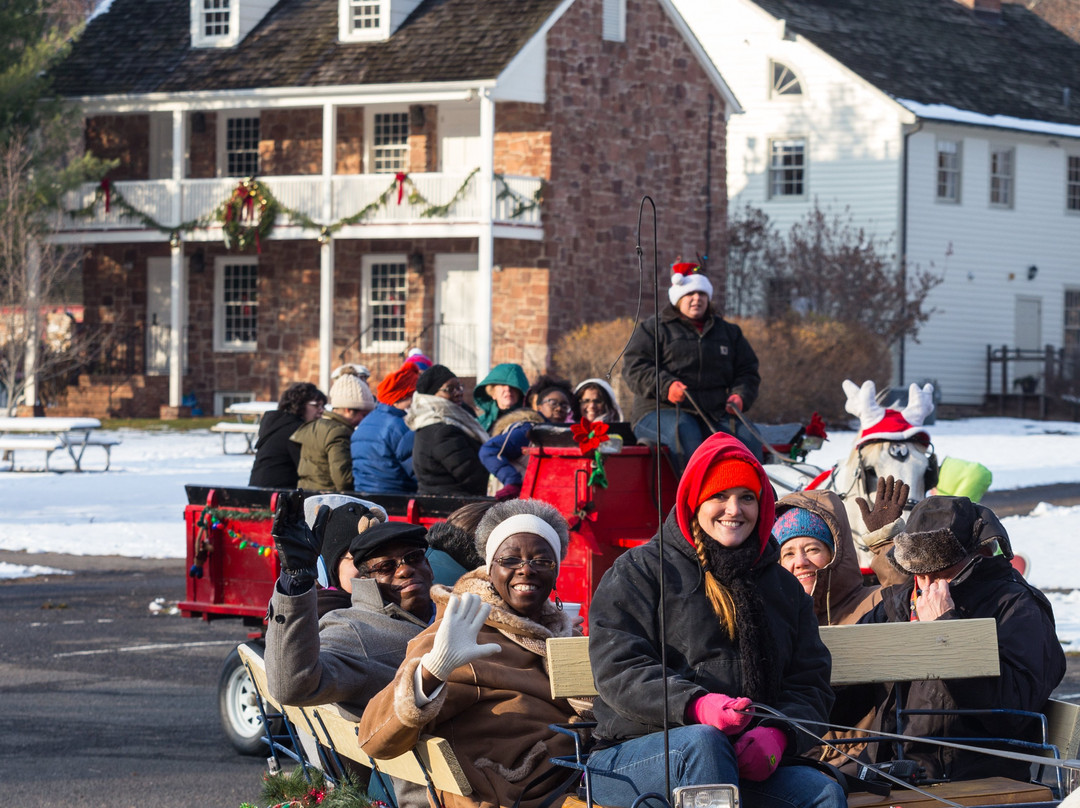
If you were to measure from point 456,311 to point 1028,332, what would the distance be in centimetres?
1475

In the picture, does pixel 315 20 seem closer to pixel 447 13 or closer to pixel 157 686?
pixel 447 13

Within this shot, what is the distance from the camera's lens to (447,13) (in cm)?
3086

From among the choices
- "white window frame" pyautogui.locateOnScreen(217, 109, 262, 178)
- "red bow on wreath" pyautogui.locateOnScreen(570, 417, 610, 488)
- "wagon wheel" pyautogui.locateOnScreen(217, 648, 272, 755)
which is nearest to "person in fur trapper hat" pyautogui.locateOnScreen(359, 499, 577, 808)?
"wagon wheel" pyautogui.locateOnScreen(217, 648, 272, 755)

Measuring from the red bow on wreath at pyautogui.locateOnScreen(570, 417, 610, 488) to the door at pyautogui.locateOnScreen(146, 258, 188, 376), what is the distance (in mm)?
25000

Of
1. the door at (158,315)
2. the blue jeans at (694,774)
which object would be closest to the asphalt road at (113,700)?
the blue jeans at (694,774)

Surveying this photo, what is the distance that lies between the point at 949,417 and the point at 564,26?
12.0 m

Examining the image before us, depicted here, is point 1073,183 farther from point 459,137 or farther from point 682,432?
point 682,432

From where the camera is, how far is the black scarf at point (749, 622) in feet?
14.9

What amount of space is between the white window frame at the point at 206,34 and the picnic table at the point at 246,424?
25.1 feet

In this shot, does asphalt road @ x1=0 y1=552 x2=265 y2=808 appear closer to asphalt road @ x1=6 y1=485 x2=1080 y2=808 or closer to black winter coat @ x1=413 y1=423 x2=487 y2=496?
asphalt road @ x1=6 y1=485 x2=1080 y2=808

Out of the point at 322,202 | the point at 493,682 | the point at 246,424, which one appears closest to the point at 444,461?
the point at 493,682

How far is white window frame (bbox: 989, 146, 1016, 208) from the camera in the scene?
121 feet

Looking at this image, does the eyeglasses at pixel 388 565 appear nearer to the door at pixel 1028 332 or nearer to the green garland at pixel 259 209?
the green garland at pixel 259 209

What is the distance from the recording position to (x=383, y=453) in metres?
10.1
